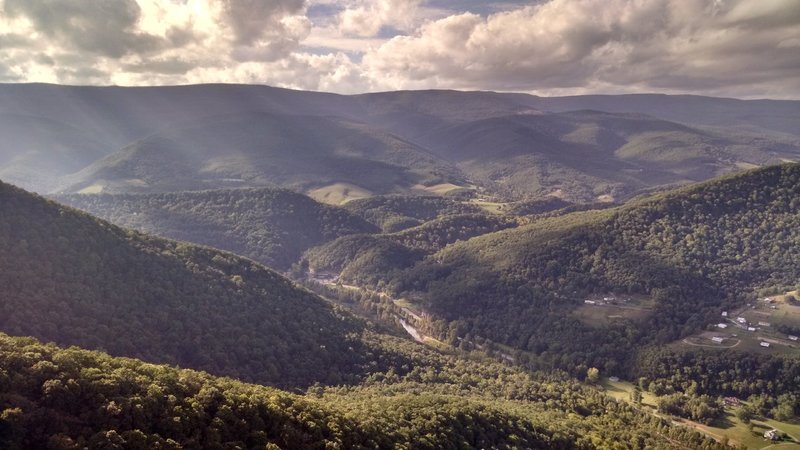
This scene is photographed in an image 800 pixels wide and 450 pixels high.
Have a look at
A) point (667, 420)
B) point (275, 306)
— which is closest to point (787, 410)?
point (667, 420)

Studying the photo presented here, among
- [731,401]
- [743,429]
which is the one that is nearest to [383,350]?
[743,429]

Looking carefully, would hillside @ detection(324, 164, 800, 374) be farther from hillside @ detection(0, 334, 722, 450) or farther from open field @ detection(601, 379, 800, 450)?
hillside @ detection(0, 334, 722, 450)

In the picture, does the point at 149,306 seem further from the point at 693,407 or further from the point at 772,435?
the point at 772,435

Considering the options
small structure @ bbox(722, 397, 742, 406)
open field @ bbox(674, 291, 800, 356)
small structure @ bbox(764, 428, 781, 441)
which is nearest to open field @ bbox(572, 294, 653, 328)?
open field @ bbox(674, 291, 800, 356)

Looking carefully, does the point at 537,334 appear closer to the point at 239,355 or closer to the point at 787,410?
the point at 787,410

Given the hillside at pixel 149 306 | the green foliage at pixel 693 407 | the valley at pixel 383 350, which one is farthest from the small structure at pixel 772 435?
the hillside at pixel 149 306
